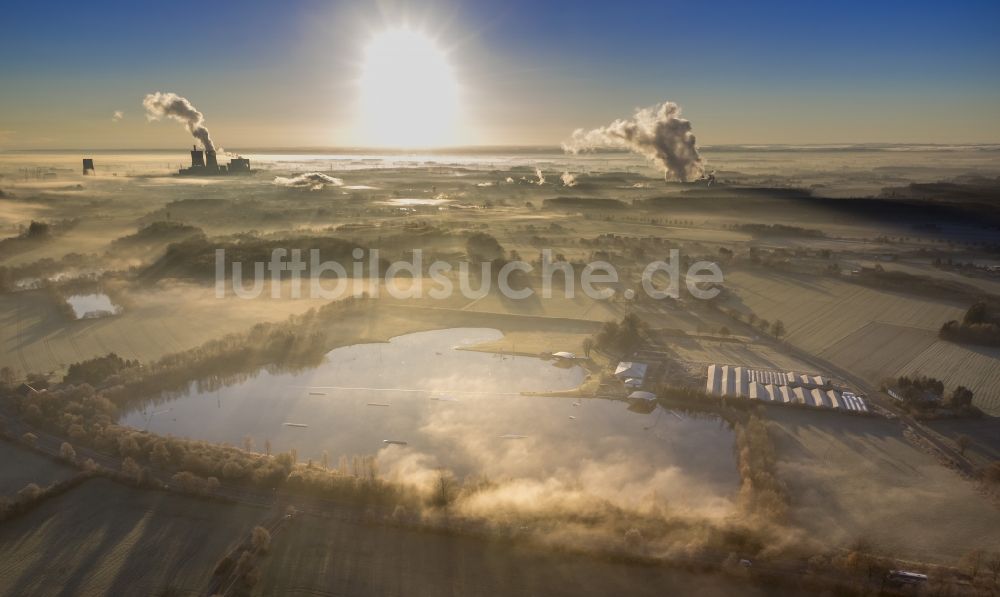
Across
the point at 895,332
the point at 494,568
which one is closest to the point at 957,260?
the point at 895,332

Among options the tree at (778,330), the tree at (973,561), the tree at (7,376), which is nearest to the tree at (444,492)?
the tree at (973,561)

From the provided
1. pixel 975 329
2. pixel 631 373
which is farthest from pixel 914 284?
pixel 631 373

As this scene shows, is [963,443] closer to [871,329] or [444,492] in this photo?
[871,329]

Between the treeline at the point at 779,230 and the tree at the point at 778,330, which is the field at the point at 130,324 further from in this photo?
the treeline at the point at 779,230

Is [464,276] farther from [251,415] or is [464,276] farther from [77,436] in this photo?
[77,436]

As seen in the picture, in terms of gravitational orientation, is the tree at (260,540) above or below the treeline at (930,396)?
below

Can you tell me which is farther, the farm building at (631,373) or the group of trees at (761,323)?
the group of trees at (761,323)
